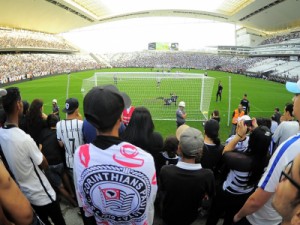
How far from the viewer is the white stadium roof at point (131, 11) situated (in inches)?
2146

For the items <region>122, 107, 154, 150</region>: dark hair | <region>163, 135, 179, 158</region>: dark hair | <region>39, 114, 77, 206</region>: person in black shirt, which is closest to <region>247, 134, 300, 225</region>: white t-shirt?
<region>122, 107, 154, 150</region>: dark hair

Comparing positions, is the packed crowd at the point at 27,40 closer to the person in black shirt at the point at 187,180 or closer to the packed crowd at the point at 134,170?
the packed crowd at the point at 134,170

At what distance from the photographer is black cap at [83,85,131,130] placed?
6.12 ft

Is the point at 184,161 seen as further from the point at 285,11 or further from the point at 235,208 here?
the point at 285,11

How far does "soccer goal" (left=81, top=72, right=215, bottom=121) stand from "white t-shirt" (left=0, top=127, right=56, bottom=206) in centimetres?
1024

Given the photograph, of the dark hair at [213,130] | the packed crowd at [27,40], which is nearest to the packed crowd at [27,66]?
the packed crowd at [27,40]

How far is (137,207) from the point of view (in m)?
2.00

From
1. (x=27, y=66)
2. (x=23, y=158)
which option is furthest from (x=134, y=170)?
(x=27, y=66)

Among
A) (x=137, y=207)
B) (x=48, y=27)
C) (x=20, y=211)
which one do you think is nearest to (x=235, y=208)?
(x=137, y=207)

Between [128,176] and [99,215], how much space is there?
552 millimetres

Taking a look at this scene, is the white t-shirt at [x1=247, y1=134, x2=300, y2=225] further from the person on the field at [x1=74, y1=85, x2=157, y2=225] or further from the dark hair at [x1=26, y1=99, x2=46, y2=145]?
the dark hair at [x1=26, y1=99, x2=46, y2=145]

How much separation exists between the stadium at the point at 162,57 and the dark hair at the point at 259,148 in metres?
8.53

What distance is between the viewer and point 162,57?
90.7 metres

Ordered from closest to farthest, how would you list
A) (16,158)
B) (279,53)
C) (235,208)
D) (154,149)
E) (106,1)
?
1. (16,158)
2. (235,208)
3. (154,149)
4. (279,53)
5. (106,1)
